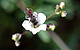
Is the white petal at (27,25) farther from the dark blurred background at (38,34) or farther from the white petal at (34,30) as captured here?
the dark blurred background at (38,34)

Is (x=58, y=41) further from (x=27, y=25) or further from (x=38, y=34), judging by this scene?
(x=27, y=25)

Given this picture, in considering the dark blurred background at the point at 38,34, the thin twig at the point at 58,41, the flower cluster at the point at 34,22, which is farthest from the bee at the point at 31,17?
the thin twig at the point at 58,41

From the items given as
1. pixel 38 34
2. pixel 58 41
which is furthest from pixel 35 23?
pixel 58 41

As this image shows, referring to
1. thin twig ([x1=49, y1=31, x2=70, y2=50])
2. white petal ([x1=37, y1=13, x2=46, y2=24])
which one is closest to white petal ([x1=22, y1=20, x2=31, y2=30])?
white petal ([x1=37, y1=13, x2=46, y2=24])

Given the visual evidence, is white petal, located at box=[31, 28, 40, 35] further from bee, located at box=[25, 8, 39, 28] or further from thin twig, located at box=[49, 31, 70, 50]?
thin twig, located at box=[49, 31, 70, 50]

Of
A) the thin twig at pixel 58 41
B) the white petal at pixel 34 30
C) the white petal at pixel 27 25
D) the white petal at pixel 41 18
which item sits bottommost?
the thin twig at pixel 58 41

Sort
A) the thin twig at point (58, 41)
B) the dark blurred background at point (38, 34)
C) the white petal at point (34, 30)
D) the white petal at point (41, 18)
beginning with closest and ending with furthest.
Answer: the white petal at point (34, 30) → the white petal at point (41, 18) → the dark blurred background at point (38, 34) → the thin twig at point (58, 41)

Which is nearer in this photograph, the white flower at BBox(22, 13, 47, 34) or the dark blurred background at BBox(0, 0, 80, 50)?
the white flower at BBox(22, 13, 47, 34)

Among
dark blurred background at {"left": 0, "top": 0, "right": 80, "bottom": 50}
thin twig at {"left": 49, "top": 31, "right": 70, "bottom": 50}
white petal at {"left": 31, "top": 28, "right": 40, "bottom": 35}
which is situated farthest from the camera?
thin twig at {"left": 49, "top": 31, "right": 70, "bottom": 50}

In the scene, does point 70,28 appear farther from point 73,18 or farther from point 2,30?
point 2,30
